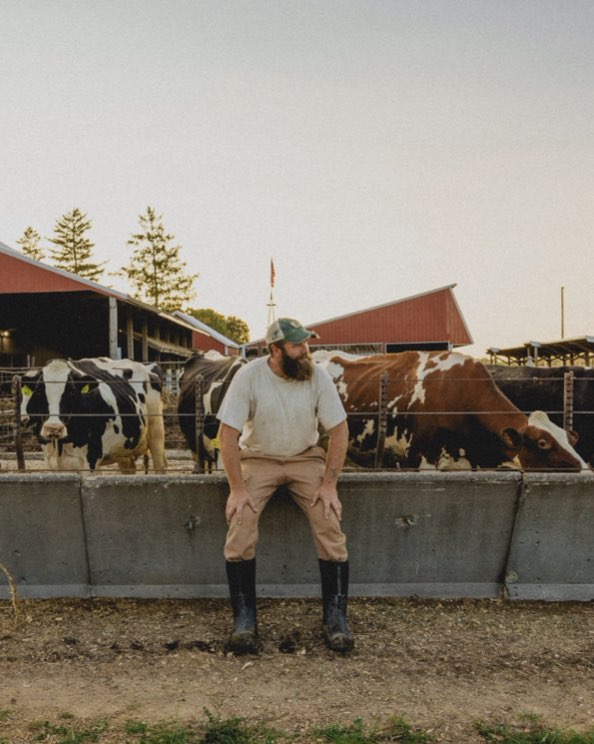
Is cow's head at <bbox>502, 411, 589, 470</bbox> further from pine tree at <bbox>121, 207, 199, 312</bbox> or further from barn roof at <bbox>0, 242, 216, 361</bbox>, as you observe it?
pine tree at <bbox>121, 207, 199, 312</bbox>

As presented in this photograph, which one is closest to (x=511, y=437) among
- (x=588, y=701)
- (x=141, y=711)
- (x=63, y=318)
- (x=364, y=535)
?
(x=364, y=535)

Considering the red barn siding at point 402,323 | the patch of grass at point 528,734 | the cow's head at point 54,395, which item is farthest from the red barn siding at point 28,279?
the patch of grass at point 528,734

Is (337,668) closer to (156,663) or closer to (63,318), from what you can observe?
(156,663)

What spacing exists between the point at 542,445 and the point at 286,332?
3.22m

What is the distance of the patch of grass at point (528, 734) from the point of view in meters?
3.20

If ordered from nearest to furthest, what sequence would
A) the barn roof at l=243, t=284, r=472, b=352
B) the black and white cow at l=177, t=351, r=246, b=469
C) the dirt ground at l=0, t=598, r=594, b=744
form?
1. the dirt ground at l=0, t=598, r=594, b=744
2. the black and white cow at l=177, t=351, r=246, b=469
3. the barn roof at l=243, t=284, r=472, b=352

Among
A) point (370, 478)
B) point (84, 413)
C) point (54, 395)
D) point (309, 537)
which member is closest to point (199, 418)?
point (84, 413)

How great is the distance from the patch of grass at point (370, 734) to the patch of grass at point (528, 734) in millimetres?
284

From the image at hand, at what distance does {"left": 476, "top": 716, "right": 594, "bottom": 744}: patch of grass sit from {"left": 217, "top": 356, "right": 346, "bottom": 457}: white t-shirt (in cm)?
192

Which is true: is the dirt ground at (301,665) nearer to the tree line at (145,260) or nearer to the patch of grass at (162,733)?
the patch of grass at (162,733)

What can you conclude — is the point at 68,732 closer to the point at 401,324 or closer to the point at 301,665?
the point at 301,665

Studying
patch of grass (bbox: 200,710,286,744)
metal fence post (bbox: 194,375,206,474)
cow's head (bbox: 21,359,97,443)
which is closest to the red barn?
metal fence post (bbox: 194,375,206,474)

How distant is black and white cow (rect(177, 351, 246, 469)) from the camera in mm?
8836

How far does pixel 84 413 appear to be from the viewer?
815 centimetres
